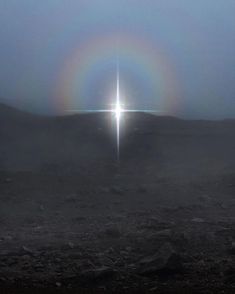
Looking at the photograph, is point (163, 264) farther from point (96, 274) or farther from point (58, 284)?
point (58, 284)

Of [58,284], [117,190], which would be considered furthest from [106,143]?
[58,284]

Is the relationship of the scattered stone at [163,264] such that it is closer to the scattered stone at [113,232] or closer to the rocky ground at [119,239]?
the rocky ground at [119,239]

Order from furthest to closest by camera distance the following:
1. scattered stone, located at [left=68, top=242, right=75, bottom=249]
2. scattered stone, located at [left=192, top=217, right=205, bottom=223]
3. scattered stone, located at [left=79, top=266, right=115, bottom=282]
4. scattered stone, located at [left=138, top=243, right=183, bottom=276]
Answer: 1. scattered stone, located at [left=192, top=217, right=205, bottom=223]
2. scattered stone, located at [left=68, top=242, right=75, bottom=249]
3. scattered stone, located at [left=138, top=243, right=183, bottom=276]
4. scattered stone, located at [left=79, top=266, right=115, bottom=282]

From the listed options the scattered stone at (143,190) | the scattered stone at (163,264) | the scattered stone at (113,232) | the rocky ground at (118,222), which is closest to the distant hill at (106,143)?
the rocky ground at (118,222)

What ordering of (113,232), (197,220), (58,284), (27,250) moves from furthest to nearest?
1. (197,220)
2. (113,232)
3. (27,250)
4. (58,284)

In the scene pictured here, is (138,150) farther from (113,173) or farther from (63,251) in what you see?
(63,251)

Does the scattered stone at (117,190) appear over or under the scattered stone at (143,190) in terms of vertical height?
over

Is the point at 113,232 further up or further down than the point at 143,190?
further up

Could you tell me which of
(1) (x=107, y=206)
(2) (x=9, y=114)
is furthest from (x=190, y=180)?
(2) (x=9, y=114)

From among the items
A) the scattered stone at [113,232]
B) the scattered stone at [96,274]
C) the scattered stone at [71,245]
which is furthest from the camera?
the scattered stone at [113,232]

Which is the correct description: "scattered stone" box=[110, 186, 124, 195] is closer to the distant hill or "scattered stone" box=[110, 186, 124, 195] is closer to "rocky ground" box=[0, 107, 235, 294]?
"rocky ground" box=[0, 107, 235, 294]

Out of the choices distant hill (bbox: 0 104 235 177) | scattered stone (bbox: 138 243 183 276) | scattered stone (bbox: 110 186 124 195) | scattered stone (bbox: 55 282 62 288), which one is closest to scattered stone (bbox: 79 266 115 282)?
scattered stone (bbox: 55 282 62 288)

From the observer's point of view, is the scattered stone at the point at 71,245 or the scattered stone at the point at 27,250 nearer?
the scattered stone at the point at 27,250

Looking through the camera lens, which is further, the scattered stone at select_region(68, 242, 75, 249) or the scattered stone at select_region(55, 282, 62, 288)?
the scattered stone at select_region(68, 242, 75, 249)
